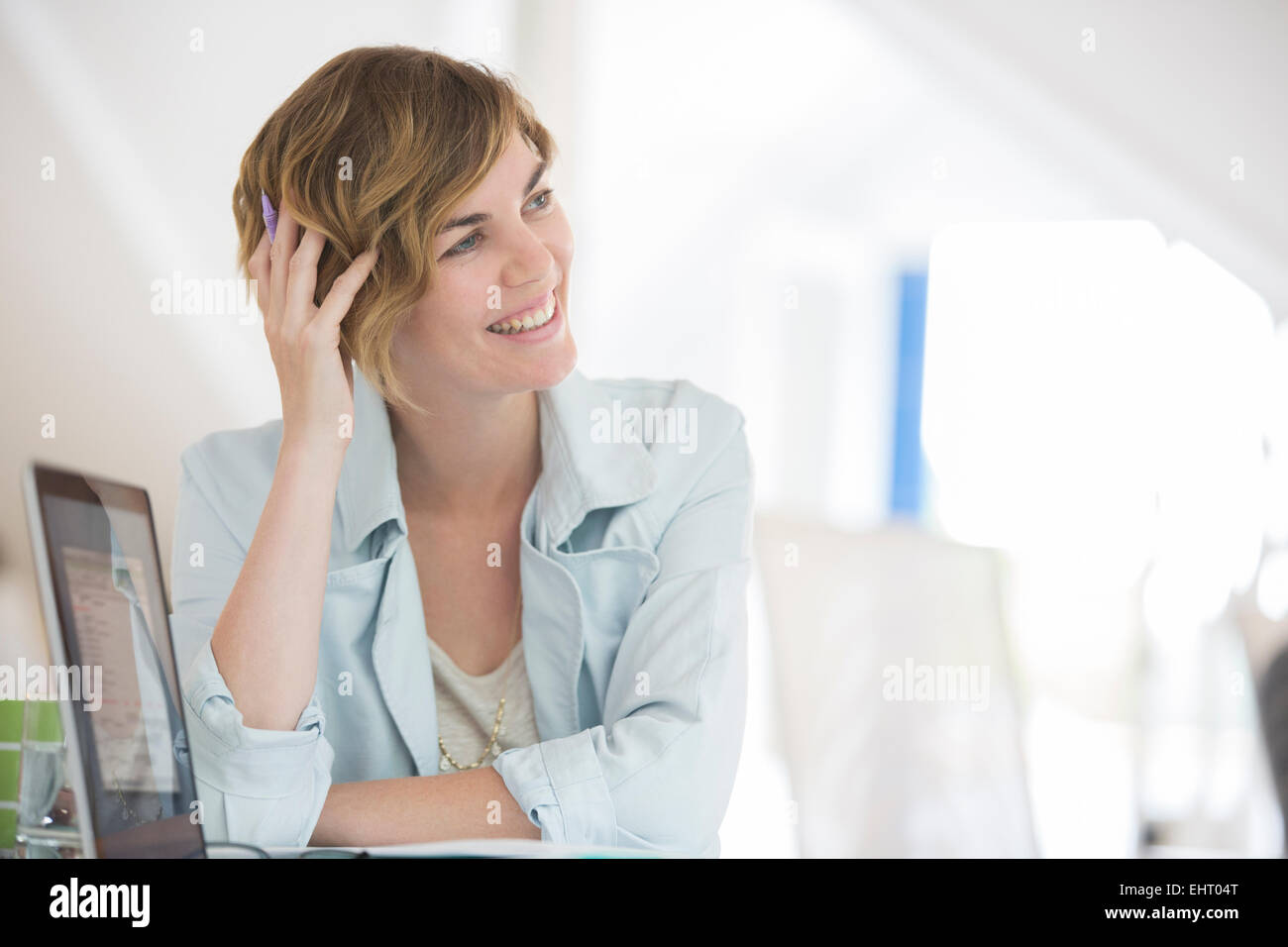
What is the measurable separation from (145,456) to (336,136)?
539 millimetres

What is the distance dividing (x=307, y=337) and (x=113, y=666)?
42 centimetres

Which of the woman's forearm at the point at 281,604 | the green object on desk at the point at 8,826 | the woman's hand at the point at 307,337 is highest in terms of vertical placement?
the woman's hand at the point at 307,337

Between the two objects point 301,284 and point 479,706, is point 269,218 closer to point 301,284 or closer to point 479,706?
point 301,284

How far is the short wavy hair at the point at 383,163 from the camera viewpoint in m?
1.08

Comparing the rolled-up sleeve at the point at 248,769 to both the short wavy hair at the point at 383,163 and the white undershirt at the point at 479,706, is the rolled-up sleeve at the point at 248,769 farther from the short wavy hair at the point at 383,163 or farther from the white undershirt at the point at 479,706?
the short wavy hair at the point at 383,163

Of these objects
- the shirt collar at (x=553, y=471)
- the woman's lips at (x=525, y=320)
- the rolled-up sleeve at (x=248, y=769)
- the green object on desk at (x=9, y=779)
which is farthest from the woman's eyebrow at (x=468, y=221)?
the green object on desk at (x=9, y=779)

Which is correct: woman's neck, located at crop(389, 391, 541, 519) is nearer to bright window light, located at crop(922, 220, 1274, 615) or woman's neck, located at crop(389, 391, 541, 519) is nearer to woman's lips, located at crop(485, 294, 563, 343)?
woman's lips, located at crop(485, 294, 563, 343)

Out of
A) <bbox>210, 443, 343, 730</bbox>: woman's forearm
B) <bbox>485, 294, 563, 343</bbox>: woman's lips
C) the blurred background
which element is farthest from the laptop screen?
the blurred background

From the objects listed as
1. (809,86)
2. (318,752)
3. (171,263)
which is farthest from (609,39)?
(318,752)

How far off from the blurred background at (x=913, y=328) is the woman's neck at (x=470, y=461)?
0.91ft

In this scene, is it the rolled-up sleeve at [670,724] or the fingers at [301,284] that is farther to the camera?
the fingers at [301,284]

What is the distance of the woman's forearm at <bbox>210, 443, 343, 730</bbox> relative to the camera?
0.96 meters

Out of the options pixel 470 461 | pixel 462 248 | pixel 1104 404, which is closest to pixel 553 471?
pixel 470 461

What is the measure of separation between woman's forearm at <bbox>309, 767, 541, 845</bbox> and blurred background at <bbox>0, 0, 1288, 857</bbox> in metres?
0.60
